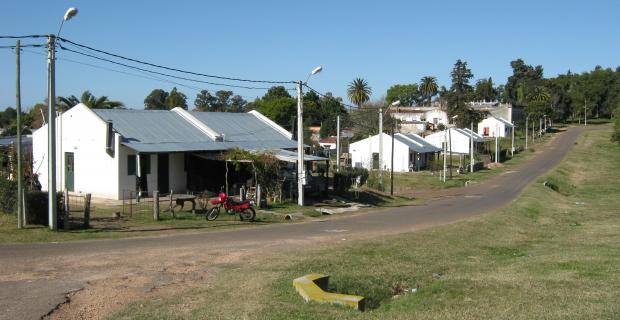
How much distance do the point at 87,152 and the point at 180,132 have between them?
5.22 m

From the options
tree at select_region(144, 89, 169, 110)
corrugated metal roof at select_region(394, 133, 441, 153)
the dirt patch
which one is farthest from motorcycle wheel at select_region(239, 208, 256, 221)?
tree at select_region(144, 89, 169, 110)

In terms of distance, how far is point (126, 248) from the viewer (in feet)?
54.9

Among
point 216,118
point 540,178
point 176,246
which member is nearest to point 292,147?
point 216,118

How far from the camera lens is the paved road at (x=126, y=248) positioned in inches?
428

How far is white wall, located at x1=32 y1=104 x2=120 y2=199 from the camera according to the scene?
30219 millimetres

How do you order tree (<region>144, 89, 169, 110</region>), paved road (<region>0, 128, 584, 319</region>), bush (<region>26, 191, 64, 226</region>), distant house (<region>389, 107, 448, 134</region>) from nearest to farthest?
paved road (<region>0, 128, 584, 319</region>), bush (<region>26, 191, 64, 226</region>), tree (<region>144, 89, 169, 110</region>), distant house (<region>389, 107, 448, 134</region>)

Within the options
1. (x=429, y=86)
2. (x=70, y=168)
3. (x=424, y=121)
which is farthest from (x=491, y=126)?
(x=70, y=168)

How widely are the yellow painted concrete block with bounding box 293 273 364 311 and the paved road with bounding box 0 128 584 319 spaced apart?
394cm

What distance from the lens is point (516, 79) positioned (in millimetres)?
175500

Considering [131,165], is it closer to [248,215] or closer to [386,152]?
[248,215]

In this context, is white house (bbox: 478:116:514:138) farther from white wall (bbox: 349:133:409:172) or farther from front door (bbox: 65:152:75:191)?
front door (bbox: 65:152:75:191)

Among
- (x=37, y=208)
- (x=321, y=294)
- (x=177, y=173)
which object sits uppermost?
(x=177, y=173)

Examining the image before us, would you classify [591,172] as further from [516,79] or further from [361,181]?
[516,79]

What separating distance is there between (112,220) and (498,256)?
13490mm
